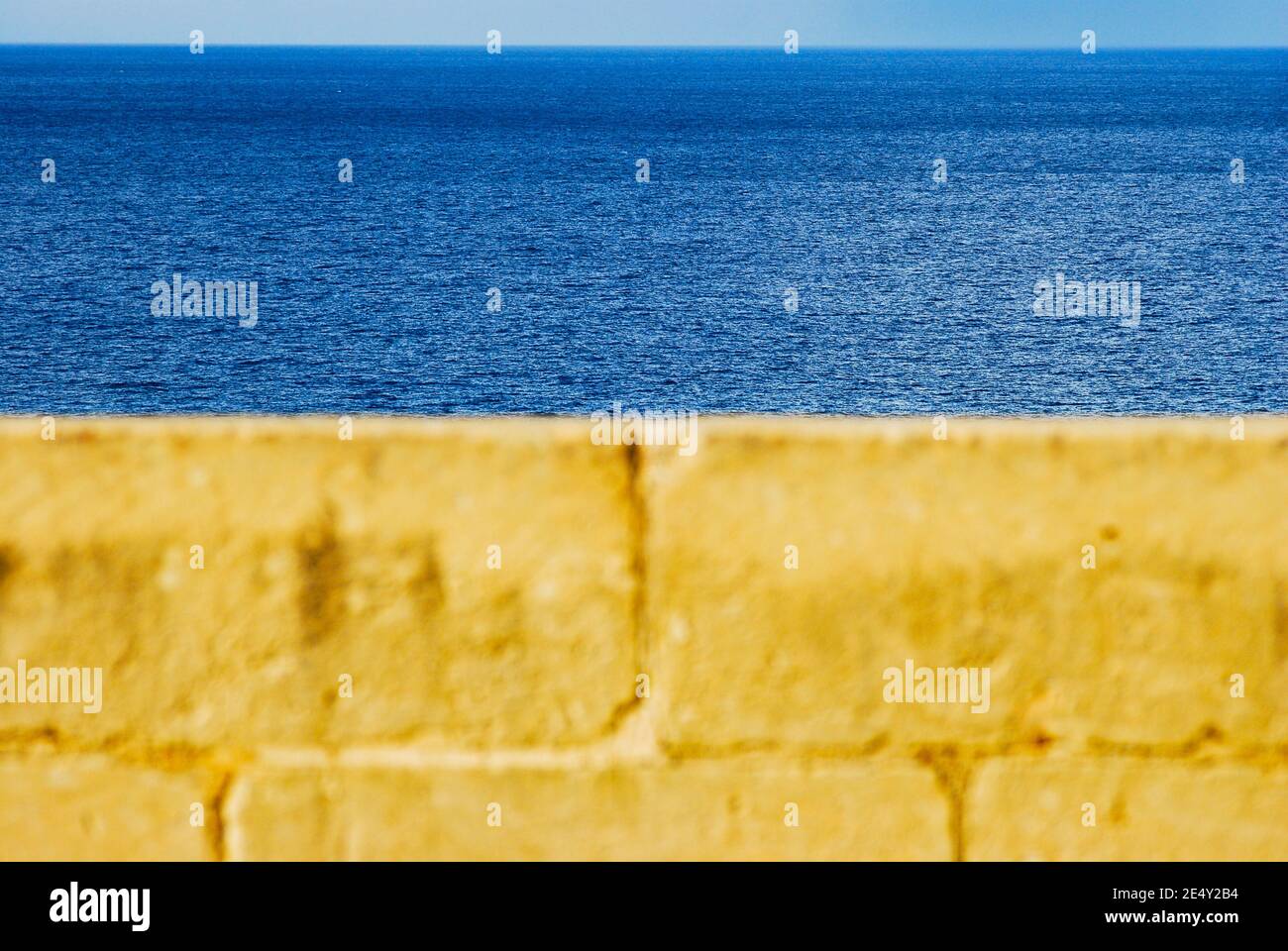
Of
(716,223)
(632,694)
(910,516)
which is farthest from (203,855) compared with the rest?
(716,223)

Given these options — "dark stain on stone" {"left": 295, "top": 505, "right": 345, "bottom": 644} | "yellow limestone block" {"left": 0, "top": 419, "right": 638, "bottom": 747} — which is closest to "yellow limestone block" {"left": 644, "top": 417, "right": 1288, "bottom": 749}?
"yellow limestone block" {"left": 0, "top": 419, "right": 638, "bottom": 747}

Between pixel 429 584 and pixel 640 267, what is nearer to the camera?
pixel 429 584

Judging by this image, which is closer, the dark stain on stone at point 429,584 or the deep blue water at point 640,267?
the dark stain on stone at point 429,584

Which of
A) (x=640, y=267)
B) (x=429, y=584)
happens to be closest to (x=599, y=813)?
A: (x=429, y=584)

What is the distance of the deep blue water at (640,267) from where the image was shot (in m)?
45.0

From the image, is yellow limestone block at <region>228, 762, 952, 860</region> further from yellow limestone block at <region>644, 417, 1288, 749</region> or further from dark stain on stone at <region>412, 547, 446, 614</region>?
→ dark stain on stone at <region>412, 547, 446, 614</region>

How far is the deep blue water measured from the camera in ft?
148

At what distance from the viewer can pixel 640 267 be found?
65250mm

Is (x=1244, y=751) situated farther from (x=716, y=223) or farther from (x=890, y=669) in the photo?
(x=716, y=223)

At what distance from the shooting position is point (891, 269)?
6488 cm

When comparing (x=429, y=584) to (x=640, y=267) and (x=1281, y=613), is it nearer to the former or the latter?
(x=1281, y=613)

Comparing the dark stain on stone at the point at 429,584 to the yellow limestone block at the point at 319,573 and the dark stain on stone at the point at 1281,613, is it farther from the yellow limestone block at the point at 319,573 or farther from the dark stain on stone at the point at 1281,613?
the dark stain on stone at the point at 1281,613

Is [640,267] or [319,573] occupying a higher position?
[319,573]

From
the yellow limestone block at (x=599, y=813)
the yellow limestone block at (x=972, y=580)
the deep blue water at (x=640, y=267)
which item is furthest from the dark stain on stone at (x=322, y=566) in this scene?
the deep blue water at (x=640, y=267)
